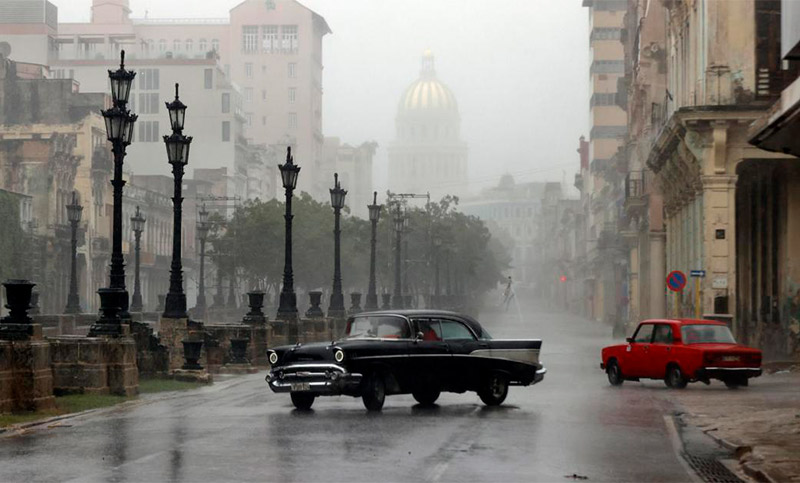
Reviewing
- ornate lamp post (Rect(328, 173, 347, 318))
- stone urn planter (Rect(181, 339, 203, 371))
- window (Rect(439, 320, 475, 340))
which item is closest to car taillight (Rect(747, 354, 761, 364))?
window (Rect(439, 320, 475, 340))

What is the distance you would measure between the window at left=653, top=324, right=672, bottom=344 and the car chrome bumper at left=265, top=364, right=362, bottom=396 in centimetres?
1017

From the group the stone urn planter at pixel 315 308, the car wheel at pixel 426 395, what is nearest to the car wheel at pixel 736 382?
the car wheel at pixel 426 395

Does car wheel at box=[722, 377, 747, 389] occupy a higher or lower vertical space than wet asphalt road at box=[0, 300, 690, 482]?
lower

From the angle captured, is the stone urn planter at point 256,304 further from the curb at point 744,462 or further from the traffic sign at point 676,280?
the curb at point 744,462

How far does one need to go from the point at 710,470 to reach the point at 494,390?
8.19 m

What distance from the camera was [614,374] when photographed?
31484mm

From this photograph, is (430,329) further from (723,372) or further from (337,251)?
(337,251)

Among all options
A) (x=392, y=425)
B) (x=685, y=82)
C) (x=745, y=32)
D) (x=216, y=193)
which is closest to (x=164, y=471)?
(x=392, y=425)

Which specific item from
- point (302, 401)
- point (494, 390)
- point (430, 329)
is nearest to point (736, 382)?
point (494, 390)

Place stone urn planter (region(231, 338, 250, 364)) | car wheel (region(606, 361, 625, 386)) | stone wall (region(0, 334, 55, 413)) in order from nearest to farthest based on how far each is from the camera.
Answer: stone wall (region(0, 334, 55, 413))
car wheel (region(606, 361, 625, 386))
stone urn planter (region(231, 338, 250, 364))

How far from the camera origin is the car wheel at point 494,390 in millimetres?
23516

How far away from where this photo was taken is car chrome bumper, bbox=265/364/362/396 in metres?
21.7

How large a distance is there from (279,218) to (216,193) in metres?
34.6

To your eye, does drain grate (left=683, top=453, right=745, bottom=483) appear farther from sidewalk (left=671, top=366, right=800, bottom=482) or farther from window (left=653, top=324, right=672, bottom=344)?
window (left=653, top=324, right=672, bottom=344)
